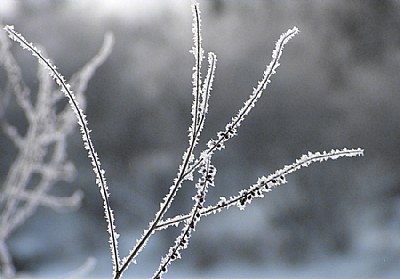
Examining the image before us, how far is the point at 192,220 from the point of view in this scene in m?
0.48

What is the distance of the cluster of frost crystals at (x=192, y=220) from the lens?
18.7 inches

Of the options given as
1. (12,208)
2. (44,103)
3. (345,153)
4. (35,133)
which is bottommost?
(345,153)

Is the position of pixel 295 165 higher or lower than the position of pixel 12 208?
lower

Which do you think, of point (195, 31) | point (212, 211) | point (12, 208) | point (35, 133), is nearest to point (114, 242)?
point (212, 211)

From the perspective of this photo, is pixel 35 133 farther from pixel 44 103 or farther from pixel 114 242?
pixel 114 242

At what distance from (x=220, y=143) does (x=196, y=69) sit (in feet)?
0.25

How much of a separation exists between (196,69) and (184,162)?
89 mm

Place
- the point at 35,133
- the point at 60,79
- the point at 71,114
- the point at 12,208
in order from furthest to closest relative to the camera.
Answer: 1. the point at 71,114
2. the point at 35,133
3. the point at 12,208
4. the point at 60,79

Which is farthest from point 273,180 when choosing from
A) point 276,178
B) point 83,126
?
point 83,126

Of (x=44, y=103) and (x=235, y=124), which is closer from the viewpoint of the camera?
(x=235, y=124)

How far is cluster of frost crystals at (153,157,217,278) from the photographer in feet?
1.56

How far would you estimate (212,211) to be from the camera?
0.50 metres

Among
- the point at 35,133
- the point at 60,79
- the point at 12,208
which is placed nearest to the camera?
the point at 60,79

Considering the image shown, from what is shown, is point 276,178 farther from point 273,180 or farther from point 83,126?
point 83,126
